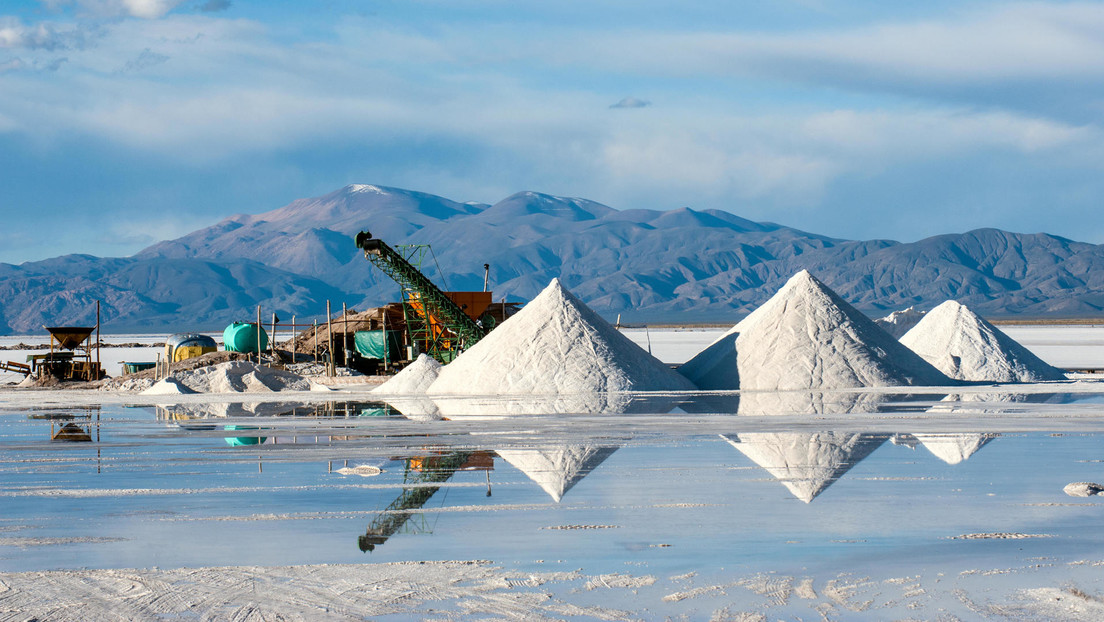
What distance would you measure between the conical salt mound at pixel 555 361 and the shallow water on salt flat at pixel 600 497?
5.61 meters

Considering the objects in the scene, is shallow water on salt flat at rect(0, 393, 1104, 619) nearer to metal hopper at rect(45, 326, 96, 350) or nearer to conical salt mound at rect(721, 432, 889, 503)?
conical salt mound at rect(721, 432, 889, 503)

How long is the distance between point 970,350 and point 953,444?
16.8 meters

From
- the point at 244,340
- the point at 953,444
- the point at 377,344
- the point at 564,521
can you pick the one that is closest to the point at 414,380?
the point at 377,344

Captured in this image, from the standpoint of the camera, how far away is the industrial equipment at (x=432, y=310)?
30359 mm

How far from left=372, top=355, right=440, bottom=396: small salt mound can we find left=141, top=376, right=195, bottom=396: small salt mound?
4.57m

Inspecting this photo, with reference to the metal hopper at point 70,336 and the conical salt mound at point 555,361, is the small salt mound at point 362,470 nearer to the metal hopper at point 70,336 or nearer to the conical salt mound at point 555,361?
the conical salt mound at point 555,361

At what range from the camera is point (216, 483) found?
32.8 feet

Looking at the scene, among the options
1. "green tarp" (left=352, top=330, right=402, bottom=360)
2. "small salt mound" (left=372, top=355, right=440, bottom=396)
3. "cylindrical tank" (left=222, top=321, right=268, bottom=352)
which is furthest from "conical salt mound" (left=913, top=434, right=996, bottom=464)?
"cylindrical tank" (left=222, top=321, right=268, bottom=352)

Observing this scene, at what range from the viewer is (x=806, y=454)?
11.4 m

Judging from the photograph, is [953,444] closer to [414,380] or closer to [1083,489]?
[1083,489]

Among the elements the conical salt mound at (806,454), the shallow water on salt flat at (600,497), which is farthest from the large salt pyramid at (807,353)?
the conical salt mound at (806,454)

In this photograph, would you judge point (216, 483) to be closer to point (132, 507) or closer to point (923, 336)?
point (132, 507)

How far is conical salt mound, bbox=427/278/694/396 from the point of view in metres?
21.6

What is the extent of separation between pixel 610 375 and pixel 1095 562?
50.7ft
